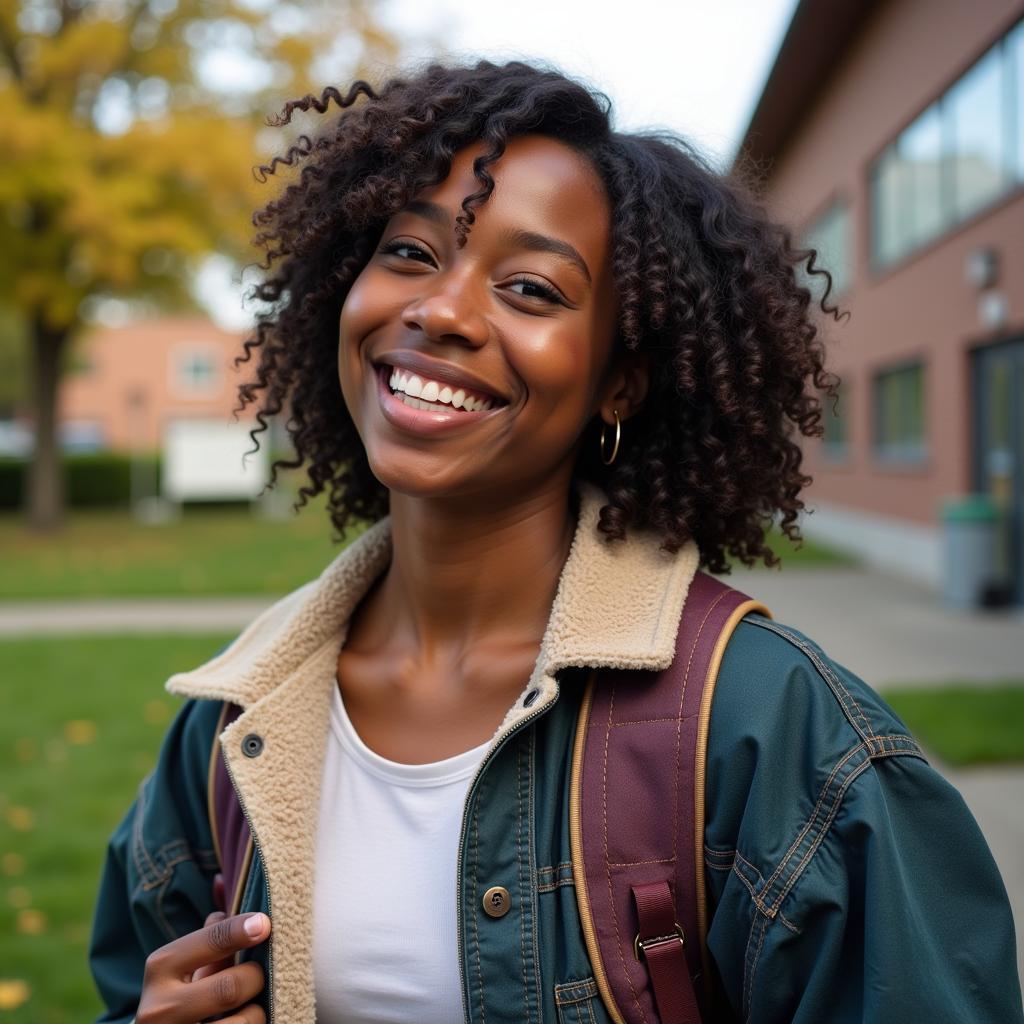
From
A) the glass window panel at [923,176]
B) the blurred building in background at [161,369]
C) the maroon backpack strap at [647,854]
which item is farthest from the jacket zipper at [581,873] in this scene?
the blurred building in background at [161,369]

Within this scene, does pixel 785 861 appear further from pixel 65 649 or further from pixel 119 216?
pixel 119 216

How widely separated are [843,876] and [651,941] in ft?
0.84

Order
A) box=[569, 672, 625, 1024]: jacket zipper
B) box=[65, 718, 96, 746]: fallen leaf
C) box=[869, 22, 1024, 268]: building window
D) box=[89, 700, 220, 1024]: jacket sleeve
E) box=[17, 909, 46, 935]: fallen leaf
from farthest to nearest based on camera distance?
box=[869, 22, 1024, 268]: building window → box=[65, 718, 96, 746]: fallen leaf → box=[17, 909, 46, 935]: fallen leaf → box=[89, 700, 220, 1024]: jacket sleeve → box=[569, 672, 625, 1024]: jacket zipper

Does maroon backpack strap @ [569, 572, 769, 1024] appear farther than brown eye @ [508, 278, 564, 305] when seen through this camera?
No

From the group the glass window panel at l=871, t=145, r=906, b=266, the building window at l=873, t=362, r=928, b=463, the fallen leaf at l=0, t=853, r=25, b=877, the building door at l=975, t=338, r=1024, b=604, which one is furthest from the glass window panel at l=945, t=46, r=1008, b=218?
the fallen leaf at l=0, t=853, r=25, b=877

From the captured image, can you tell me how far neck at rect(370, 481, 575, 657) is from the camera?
1943mm

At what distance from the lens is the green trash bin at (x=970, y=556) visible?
35.3 ft

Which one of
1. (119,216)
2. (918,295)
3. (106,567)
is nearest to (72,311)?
(119,216)

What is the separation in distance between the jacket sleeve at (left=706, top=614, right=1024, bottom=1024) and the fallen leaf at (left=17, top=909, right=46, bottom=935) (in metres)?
3.22

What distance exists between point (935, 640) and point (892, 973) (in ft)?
26.2

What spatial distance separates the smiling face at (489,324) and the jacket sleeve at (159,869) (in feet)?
1.93

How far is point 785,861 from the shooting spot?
143 centimetres

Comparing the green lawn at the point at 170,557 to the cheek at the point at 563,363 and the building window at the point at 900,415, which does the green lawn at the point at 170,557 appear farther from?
the cheek at the point at 563,363

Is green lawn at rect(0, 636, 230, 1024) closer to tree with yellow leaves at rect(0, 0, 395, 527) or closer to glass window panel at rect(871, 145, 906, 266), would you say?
tree with yellow leaves at rect(0, 0, 395, 527)
